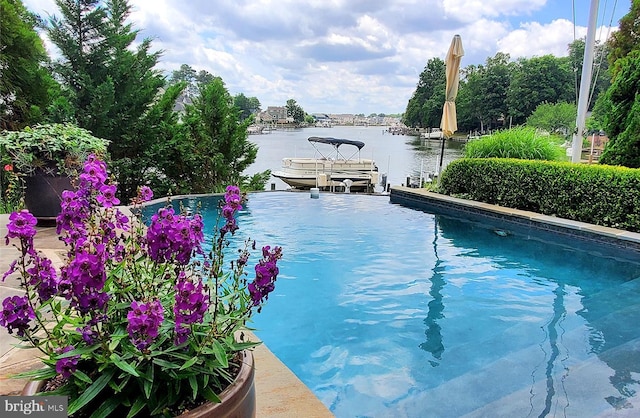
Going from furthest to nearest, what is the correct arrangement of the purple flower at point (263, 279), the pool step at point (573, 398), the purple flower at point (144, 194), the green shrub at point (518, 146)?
the green shrub at point (518, 146) → the pool step at point (573, 398) → the purple flower at point (144, 194) → the purple flower at point (263, 279)

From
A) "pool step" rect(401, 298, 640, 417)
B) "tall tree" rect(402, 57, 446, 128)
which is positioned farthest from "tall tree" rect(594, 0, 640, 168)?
"tall tree" rect(402, 57, 446, 128)

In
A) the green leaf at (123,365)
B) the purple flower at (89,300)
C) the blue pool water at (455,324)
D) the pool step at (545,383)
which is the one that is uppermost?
the purple flower at (89,300)

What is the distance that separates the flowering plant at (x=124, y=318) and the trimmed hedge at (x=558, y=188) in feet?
22.6

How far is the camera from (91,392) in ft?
3.85

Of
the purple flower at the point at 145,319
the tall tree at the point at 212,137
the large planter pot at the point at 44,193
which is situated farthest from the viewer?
the tall tree at the point at 212,137

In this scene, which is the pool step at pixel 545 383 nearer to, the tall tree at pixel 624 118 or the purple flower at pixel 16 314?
the purple flower at pixel 16 314

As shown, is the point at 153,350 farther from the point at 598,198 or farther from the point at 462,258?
the point at 598,198

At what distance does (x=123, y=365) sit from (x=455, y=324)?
3309mm

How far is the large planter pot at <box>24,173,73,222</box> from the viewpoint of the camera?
416 centimetres

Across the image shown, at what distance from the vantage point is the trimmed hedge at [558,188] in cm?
631

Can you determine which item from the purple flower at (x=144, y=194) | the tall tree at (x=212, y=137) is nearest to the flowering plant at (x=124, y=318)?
the purple flower at (x=144, y=194)

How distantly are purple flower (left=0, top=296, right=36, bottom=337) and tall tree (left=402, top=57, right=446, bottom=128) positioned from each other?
6788cm

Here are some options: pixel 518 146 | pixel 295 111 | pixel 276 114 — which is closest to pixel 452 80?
pixel 518 146

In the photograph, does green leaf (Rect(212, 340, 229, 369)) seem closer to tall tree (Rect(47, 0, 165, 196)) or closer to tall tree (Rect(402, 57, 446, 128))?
tall tree (Rect(47, 0, 165, 196))
